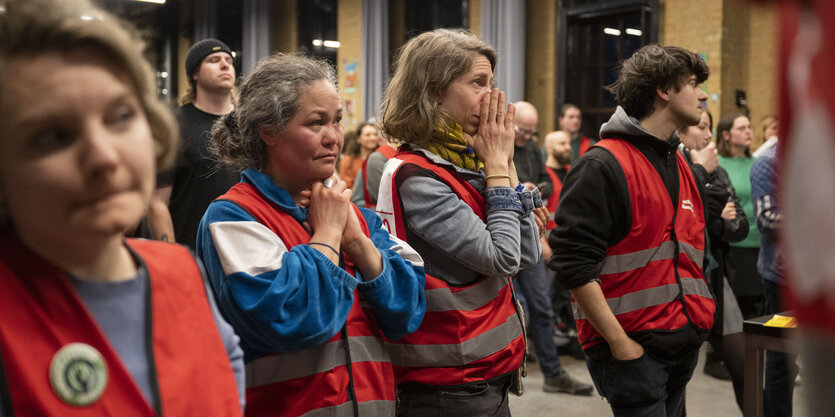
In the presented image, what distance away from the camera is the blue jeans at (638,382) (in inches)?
86.8

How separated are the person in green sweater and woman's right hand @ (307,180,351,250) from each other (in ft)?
12.1

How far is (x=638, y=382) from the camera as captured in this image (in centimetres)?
221

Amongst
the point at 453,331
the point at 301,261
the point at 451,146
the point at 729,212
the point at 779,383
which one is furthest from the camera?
the point at 729,212

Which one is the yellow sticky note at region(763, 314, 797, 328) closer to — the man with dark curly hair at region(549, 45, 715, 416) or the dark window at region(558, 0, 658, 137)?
the man with dark curly hair at region(549, 45, 715, 416)

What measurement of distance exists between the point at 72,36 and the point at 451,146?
4.08ft

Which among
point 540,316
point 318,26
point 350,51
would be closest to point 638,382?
point 540,316

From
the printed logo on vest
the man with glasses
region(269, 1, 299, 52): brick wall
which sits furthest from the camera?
region(269, 1, 299, 52): brick wall

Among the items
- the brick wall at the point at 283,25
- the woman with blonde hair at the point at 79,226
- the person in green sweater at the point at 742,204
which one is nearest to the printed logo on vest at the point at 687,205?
the woman with blonde hair at the point at 79,226

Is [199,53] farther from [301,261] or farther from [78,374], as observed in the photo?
[78,374]

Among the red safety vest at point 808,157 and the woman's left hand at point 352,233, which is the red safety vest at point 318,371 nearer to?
the woman's left hand at point 352,233

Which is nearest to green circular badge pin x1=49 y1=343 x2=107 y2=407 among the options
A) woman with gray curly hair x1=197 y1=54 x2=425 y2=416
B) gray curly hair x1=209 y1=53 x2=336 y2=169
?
woman with gray curly hair x1=197 y1=54 x2=425 y2=416

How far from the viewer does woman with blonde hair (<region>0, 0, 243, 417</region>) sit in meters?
0.81

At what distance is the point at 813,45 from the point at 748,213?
16.0 ft

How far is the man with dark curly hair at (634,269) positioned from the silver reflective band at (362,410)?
879 mm
